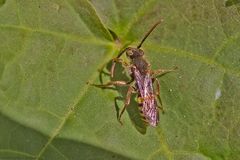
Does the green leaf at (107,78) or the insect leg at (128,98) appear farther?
the insect leg at (128,98)

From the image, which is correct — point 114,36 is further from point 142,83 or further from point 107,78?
point 142,83

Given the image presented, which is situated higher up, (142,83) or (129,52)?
(129,52)

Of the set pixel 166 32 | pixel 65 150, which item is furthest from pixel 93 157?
pixel 166 32

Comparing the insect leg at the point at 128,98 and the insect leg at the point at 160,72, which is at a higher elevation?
the insect leg at the point at 160,72

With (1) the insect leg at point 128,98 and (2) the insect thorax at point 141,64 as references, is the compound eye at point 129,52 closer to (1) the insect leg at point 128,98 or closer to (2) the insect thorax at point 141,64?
(2) the insect thorax at point 141,64

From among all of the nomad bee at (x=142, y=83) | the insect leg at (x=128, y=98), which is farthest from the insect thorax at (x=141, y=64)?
the insect leg at (x=128, y=98)

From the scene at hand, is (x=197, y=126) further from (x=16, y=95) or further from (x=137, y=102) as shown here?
(x=16, y=95)

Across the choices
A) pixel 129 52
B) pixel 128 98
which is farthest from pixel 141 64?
pixel 128 98
